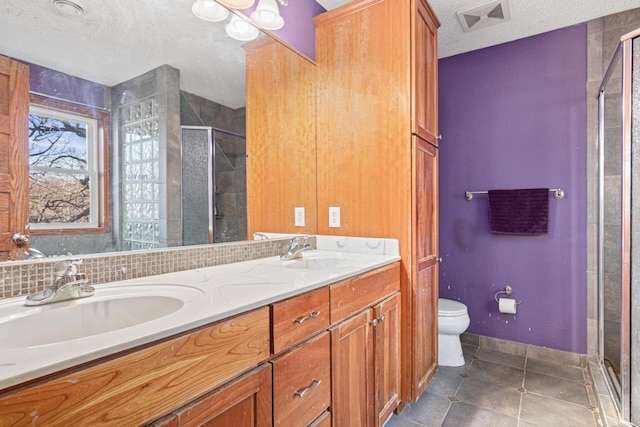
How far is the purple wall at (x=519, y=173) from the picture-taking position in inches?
89.3

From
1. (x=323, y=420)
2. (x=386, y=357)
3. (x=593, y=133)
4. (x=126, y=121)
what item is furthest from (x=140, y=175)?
(x=593, y=133)

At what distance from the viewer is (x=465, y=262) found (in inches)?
104

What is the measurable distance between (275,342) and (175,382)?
0.31m

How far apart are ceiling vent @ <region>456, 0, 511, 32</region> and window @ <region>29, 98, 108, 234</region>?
2.22 meters

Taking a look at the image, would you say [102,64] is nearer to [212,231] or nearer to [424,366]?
[212,231]

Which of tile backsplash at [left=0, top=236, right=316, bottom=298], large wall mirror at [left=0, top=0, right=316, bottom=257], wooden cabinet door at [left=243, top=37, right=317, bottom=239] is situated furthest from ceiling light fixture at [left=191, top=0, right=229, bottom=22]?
tile backsplash at [left=0, top=236, right=316, bottom=298]

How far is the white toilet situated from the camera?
2.19 meters

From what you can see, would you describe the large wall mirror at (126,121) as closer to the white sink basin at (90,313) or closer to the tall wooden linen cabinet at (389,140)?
the white sink basin at (90,313)

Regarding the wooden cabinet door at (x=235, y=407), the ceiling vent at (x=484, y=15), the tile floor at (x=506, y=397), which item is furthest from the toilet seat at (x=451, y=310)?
the ceiling vent at (x=484, y=15)

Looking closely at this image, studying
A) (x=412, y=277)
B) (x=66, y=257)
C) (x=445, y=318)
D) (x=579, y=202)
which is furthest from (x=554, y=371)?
(x=66, y=257)

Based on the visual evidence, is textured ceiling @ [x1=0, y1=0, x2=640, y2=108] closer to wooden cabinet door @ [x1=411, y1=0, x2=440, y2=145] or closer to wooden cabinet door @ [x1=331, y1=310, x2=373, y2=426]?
wooden cabinet door @ [x1=411, y1=0, x2=440, y2=145]

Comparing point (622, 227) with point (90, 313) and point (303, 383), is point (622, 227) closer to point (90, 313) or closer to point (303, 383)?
point (303, 383)

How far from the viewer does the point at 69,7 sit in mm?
1000

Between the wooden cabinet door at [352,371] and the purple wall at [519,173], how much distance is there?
1547 millimetres
